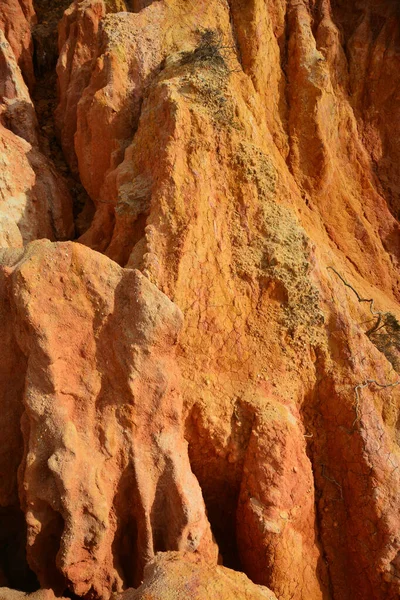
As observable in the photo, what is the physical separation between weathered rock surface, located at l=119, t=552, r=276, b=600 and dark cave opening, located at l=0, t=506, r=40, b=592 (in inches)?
82.6

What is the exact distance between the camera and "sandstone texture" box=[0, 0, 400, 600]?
Result: 176 inches

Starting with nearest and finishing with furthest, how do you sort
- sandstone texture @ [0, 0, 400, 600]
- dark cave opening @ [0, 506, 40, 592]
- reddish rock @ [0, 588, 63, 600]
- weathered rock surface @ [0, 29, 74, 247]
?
reddish rock @ [0, 588, 63, 600] → sandstone texture @ [0, 0, 400, 600] → dark cave opening @ [0, 506, 40, 592] → weathered rock surface @ [0, 29, 74, 247]

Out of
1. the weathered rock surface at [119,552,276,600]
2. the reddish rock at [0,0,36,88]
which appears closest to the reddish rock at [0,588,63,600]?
the weathered rock surface at [119,552,276,600]

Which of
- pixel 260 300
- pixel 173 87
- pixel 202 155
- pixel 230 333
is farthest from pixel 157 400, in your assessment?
pixel 173 87

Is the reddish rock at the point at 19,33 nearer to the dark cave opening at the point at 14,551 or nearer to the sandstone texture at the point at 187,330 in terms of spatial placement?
the sandstone texture at the point at 187,330

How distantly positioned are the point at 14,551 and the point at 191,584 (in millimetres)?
3055

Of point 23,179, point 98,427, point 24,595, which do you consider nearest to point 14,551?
point 24,595

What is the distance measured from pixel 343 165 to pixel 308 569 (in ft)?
23.7

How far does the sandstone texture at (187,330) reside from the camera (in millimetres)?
4473

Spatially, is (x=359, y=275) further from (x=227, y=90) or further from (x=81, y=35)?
(x=81, y=35)

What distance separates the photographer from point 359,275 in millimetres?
8516

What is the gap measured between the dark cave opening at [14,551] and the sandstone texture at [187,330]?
0.03 m

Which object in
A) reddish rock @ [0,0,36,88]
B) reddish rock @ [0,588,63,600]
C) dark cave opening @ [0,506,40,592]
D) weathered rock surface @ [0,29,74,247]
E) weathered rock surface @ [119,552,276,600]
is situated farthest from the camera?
reddish rock @ [0,0,36,88]

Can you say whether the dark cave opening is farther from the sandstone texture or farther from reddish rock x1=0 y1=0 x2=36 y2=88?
reddish rock x1=0 y1=0 x2=36 y2=88
